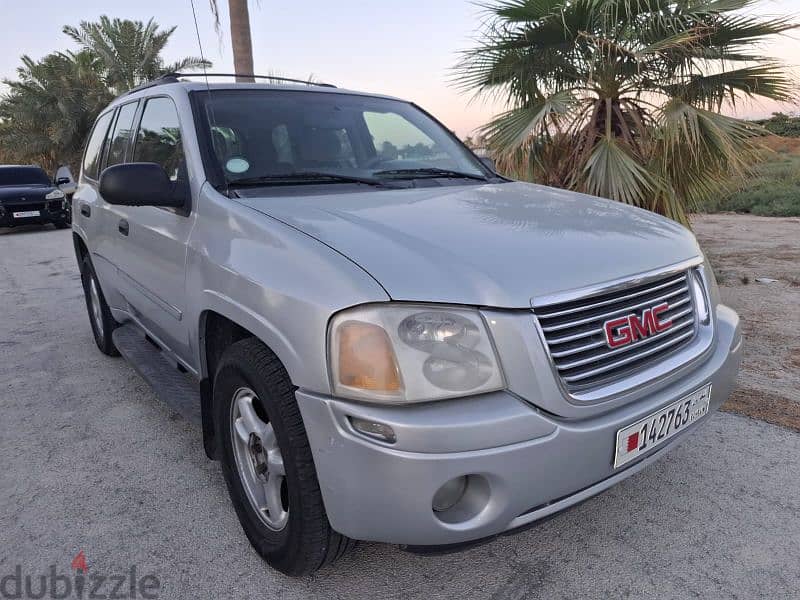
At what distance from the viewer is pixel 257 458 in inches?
85.2

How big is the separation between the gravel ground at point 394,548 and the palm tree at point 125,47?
1974 cm

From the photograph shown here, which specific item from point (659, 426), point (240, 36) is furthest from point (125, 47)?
point (659, 426)

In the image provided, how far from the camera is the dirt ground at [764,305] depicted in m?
3.39

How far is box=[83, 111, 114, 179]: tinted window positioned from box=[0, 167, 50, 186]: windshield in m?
11.2

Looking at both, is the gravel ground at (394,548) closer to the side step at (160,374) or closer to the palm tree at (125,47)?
the side step at (160,374)

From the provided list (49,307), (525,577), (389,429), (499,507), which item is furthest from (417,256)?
(49,307)

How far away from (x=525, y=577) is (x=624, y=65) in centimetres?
500

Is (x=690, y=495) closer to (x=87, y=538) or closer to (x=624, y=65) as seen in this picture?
(x=87, y=538)

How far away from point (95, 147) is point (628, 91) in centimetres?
461

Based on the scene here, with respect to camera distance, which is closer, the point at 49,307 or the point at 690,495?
the point at 690,495

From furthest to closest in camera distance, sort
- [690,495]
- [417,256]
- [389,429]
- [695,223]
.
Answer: [695,223], [690,495], [417,256], [389,429]

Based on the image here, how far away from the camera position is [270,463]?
201 centimetres

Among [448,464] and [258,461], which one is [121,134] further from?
[448,464]

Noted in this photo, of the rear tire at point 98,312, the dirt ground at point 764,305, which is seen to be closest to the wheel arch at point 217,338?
the rear tire at point 98,312
